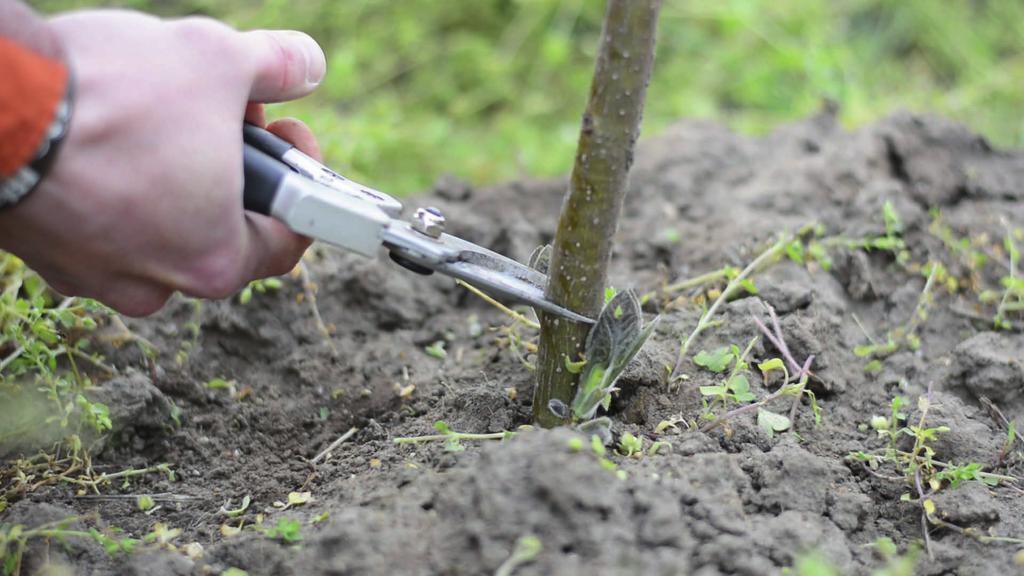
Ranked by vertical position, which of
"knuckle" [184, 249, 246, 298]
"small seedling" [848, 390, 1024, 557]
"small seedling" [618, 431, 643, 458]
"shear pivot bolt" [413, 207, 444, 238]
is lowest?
"small seedling" [848, 390, 1024, 557]

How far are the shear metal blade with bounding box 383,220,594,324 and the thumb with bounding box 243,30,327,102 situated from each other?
290 millimetres

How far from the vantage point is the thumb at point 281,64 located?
5.10ft

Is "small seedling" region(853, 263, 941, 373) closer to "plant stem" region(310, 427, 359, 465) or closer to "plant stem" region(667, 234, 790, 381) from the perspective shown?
"plant stem" region(667, 234, 790, 381)

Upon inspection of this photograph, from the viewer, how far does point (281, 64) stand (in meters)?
1.59

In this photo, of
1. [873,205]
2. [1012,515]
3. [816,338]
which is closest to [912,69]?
[873,205]

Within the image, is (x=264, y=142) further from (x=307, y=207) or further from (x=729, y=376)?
(x=729, y=376)

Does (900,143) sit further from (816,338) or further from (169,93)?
(169,93)

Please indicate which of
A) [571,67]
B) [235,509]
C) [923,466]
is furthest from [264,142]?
[571,67]

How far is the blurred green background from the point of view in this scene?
12.4 feet

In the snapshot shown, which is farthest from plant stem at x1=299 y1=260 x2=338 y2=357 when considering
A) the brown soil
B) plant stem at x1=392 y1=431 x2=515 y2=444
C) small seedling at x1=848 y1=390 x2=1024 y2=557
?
small seedling at x1=848 y1=390 x2=1024 y2=557

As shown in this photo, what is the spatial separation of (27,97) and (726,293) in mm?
1384

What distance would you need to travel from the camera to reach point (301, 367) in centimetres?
220

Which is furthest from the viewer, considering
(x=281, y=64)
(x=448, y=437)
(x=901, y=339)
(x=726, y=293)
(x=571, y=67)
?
(x=571, y=67)

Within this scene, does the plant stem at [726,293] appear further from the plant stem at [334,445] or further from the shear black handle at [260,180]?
the shear black handle at [260,180]
